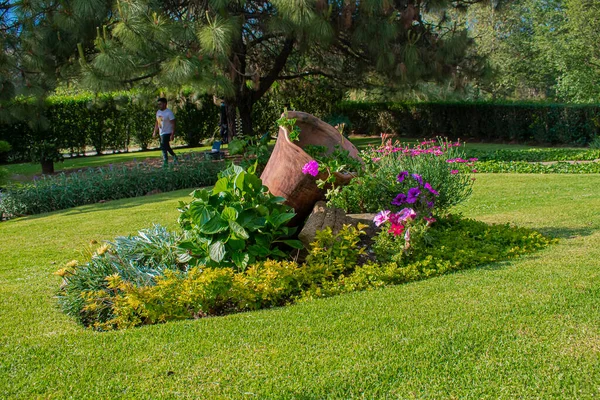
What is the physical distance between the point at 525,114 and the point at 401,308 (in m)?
15.8

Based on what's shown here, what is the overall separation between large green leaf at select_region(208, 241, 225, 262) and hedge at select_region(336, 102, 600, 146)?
602 inches

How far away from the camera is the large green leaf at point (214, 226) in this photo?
4133mm

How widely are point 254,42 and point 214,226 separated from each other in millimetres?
10495

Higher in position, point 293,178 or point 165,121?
point 165,121

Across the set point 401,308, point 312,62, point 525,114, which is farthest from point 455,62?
point 401,308

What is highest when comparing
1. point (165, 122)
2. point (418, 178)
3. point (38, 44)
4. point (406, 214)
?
point (38, 44)

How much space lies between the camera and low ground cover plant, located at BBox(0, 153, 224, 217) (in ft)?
31.1

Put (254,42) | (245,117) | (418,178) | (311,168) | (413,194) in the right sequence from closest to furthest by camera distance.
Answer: (311,168) < (413,194) < (418,178) < (254,42) < (245,117)

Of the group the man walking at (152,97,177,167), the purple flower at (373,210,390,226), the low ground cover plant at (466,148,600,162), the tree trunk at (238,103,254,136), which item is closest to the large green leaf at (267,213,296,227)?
the purple flower at (373,210,390,226)

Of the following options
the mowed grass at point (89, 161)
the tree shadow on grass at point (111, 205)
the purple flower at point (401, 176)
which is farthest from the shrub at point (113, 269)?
the mowed grass at point (89, 161)

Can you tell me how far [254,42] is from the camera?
547 inches

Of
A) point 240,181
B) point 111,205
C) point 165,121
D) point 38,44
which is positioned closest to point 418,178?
point 240,181

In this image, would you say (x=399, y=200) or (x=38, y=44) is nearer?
(x=399, y=200)

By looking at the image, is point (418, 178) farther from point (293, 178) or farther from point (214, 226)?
point (214, 226)
